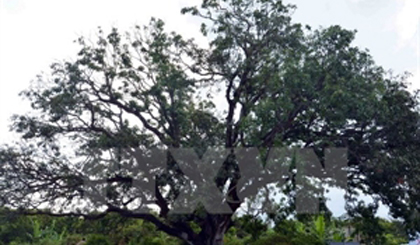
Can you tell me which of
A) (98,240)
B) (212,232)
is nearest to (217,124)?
(212,232)

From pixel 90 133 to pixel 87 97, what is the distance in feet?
2.95

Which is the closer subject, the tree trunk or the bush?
the tree trunk

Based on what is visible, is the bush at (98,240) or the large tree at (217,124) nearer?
the large tree at (217,124)

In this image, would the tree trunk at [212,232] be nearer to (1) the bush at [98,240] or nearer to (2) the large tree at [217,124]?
(2) the large tree at [217,124]

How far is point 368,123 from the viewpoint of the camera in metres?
10.0

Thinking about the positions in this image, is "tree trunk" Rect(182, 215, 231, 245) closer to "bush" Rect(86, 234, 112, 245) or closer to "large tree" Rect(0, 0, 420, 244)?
"large tree" Rect(0, 0, 420, 244)

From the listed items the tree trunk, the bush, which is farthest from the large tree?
the bush

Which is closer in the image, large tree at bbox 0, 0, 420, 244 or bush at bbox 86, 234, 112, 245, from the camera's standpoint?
large tree at bbox 0, 0, 420, 244

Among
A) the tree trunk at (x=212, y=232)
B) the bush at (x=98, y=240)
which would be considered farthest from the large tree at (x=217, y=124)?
the bush at (x=98, y=240)

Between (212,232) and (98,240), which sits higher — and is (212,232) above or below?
above

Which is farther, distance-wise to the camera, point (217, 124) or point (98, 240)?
point (98, 240)

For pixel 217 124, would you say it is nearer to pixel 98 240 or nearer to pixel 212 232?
pixel 212 232

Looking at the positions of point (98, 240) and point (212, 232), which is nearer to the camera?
point (212, 232)

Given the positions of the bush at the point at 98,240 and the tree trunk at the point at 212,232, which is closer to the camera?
the tree trunk at the point at 212,232
